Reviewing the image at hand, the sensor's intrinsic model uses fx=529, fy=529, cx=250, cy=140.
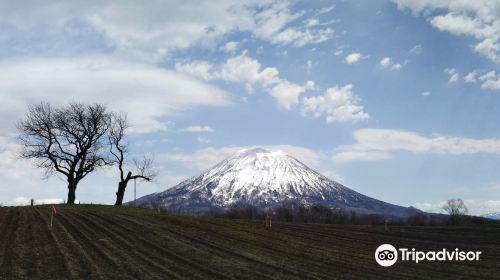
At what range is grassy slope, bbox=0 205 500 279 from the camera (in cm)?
2567

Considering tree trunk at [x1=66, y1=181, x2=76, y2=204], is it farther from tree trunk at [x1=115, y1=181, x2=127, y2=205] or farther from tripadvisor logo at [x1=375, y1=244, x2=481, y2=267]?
tripadvisor logo at [x1=375, y1=244, x2=481, y2=267]

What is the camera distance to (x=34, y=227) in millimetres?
39719

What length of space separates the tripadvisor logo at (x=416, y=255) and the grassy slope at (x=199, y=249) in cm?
75

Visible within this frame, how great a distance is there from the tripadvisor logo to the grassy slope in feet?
2.47

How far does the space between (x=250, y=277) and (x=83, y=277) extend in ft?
24.7

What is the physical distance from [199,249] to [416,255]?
14.1m

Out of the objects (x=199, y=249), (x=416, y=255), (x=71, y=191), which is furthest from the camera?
(x=71, y=191)

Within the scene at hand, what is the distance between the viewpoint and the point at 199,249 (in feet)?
110

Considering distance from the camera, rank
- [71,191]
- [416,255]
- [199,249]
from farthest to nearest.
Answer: [71,191] < [416,255] < [199,249]

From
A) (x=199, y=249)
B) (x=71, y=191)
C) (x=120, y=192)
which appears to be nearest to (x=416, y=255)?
(x=199, y=249)

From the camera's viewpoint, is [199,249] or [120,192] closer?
[199,249]

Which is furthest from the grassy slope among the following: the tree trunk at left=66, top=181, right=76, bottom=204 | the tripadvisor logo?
the tree trunk at left=66, top=181, right=76, bottom=204

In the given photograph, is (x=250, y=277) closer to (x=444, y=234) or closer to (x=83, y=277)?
(x=83, y=277)

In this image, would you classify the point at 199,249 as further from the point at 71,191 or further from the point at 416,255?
the point at 71,191
